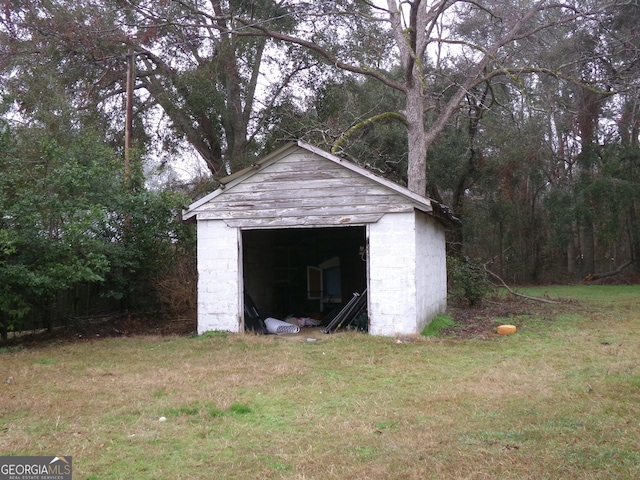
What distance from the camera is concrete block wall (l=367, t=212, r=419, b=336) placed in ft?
36.2

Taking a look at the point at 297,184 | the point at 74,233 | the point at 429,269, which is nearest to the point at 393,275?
the point at 429,269

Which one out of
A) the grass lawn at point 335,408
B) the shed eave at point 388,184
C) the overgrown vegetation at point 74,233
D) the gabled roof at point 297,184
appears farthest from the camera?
the gabled roof at point 297,184

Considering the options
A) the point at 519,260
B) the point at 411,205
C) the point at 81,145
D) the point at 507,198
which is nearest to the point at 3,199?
the point at 81,145

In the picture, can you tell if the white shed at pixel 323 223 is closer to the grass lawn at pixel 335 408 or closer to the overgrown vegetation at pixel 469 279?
the grass lawn at pixel 335 408

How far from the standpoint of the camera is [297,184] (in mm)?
11812

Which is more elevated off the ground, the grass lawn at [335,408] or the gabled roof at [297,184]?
the gabled roof at [297,184]

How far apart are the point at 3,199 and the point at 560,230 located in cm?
2413

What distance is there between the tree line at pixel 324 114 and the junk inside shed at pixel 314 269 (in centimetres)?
271

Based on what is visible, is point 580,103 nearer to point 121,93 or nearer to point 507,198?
point 507,198

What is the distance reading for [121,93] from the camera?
21.9 meters

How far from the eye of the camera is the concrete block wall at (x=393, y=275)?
11.0 meters

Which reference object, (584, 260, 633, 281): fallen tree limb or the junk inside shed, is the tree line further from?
the junk inside shed

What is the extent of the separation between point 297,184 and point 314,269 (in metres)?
5.31

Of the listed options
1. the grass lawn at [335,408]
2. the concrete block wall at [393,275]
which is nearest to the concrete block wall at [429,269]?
the concrete block wall at [393,275]
